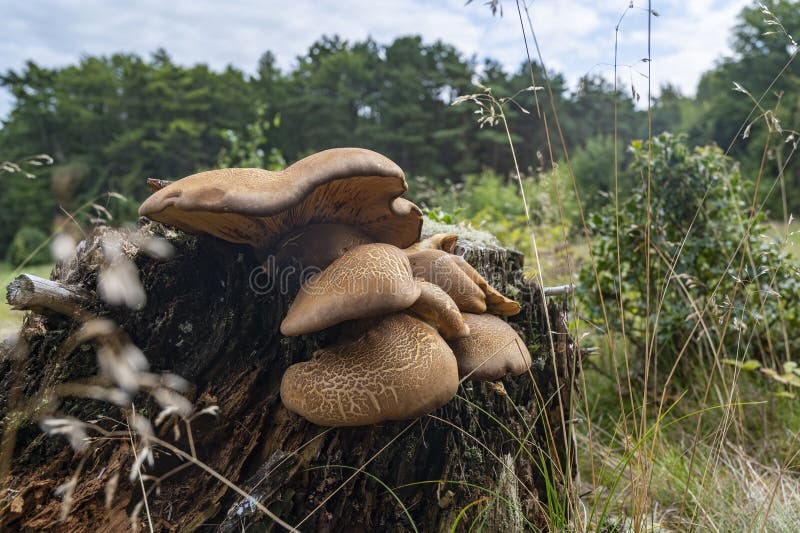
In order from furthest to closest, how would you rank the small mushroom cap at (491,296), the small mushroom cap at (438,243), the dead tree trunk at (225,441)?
1. the small mushroom cap at (438,243)
2. the small mushroom cap at (491,296)
3. the dead tree trunk at (225,441)

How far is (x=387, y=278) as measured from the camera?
1459 mm

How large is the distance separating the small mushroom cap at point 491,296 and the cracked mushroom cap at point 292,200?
0.25m

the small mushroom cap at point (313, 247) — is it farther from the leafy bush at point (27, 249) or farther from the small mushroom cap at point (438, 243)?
the leafy bush at point (27, 249)

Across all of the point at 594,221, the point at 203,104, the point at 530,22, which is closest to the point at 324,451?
the point at 530,22

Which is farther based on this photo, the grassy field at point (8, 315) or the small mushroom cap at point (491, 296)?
the grassy field at point (8, 315)

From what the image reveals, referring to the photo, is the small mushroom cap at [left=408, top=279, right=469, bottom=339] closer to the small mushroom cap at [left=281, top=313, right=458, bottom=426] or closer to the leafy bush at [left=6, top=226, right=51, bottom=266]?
the small mushroom cap at [left=281, top=313, right=458, bottom=426]

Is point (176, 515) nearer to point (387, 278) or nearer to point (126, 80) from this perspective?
point (387, 278)

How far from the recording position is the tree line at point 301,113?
24391mm

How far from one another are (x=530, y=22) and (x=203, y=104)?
30.9 metres

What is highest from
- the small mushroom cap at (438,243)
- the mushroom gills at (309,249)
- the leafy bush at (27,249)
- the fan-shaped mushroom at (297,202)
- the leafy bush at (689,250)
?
the fan-shaped mushroom at (297,202)

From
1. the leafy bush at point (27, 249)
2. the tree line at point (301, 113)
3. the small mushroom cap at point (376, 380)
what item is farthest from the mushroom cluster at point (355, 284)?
the tree line at point (301, 113)

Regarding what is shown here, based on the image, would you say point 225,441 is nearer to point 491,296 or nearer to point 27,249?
point 491,296

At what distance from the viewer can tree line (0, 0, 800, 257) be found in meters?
24.4

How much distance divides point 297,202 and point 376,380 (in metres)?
0.60
